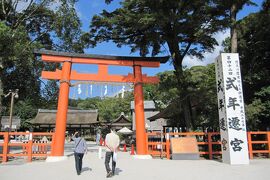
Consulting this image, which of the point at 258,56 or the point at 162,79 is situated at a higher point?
the point at 258,56

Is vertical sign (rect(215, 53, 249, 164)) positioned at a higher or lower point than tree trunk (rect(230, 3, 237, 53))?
lower

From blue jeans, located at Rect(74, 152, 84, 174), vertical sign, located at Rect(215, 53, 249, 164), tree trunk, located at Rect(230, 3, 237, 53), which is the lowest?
blue jeans, located at Rect(74, 152, 84, 174)

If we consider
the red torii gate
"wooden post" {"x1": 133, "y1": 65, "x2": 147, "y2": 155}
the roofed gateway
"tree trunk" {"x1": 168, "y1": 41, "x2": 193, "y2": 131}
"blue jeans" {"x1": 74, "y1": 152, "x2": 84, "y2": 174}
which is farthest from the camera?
the roofed gateway

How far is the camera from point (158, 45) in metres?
16.0

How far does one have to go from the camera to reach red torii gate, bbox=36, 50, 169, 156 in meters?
13.0

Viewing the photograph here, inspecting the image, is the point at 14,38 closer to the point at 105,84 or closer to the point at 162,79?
the point at 105,84

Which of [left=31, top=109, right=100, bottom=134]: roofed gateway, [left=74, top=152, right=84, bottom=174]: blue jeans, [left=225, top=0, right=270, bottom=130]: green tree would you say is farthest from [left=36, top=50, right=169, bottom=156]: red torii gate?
[left=31, top=109, right=100, bottom=134]: roofed gateway

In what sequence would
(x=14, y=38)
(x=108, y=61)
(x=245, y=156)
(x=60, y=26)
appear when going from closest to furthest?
(x=245, y=156) → (x=14, y=38) → (x=108, y=61) → (x=60, y=26)

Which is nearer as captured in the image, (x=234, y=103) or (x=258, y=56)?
(x=234, y=103)

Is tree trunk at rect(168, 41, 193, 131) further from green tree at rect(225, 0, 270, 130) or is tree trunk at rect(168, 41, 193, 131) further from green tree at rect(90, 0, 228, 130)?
green tree at rect(225, 0, 270, 130)

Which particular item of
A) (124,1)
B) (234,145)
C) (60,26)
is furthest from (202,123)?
(60,26)

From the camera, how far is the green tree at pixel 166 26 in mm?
13547

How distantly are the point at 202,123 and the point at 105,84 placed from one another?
21.7 ft

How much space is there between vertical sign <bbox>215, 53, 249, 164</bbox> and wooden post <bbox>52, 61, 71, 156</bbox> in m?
7.18
